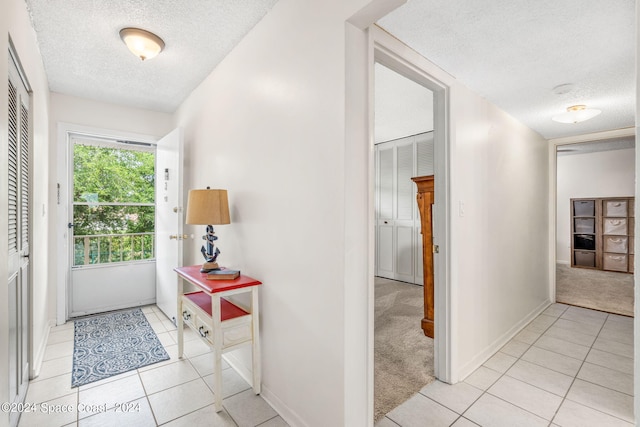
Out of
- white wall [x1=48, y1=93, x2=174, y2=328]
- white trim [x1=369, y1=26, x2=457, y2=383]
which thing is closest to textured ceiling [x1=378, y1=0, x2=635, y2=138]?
white trim [x1=369, y1=26, x2=457, y2=383]

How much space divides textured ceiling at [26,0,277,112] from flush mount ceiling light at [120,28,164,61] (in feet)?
0.13

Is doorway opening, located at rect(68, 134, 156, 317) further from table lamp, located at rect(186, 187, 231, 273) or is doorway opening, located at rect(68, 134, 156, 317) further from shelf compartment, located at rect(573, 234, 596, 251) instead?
shelf compartment, located at rect(573, 234, 596, 251)

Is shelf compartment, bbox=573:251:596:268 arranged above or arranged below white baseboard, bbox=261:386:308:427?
above

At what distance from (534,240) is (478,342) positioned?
6.01 feet

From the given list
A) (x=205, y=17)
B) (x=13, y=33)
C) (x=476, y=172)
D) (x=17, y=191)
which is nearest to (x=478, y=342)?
(x=476, y=172)

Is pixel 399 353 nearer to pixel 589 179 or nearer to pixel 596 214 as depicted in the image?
pixel 596 214

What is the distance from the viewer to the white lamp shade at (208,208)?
7.07 feet

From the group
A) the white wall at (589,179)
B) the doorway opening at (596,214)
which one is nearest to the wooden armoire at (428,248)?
the doorway opening at (596,214)

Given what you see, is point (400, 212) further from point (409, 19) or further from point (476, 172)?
point (409, 19)

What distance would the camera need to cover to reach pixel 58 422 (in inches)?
67.1

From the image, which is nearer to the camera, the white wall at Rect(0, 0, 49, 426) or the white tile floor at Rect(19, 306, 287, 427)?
the white wall at Rect(0, 0, 49, 426)

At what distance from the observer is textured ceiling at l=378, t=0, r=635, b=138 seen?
1.59 metres

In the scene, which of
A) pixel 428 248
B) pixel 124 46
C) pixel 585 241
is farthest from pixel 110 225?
pixel 585 241

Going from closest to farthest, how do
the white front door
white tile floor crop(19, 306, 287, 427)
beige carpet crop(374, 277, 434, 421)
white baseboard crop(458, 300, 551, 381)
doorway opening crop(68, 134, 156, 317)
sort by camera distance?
white tile floor crop(19, 306, 287, 427) → beige carpet crop(374, 277, 434, 421) → white baseboard crop(458, 300, 551, 381) → the white front door → doorway opening crop(68, 134, 156, 317)
